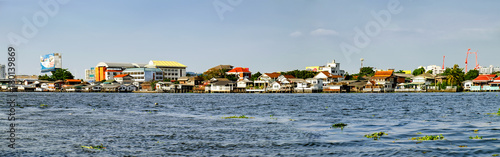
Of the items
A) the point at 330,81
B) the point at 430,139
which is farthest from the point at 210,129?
the point at 330,81

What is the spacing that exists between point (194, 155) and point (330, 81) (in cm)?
12942

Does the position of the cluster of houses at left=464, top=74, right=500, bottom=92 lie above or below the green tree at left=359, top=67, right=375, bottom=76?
below

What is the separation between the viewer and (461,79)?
431ft

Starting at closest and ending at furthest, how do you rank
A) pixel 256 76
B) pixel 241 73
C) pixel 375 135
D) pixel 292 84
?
1. pixel 375 135
2. pixel 292 84
3. pixel 256 76
4. pixel 241 73

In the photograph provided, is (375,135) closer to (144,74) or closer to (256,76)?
(256,76)

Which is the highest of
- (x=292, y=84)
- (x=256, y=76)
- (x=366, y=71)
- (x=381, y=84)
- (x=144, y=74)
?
(x=366, y=71)

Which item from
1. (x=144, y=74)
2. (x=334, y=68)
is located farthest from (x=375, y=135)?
(x=144, y=74)

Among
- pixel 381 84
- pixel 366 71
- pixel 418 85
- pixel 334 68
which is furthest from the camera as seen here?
pixel 366 71

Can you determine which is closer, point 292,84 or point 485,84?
point 485,84

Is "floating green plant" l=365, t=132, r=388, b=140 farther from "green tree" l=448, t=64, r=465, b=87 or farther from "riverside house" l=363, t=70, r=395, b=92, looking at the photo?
"green tree" l=448, t=64, r=465, b=87

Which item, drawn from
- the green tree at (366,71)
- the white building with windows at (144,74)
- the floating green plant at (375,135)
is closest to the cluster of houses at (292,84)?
the white building with windows at (144,74)

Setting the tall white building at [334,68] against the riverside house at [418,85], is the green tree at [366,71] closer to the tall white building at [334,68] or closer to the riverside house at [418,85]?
the tall white building at [334,68]

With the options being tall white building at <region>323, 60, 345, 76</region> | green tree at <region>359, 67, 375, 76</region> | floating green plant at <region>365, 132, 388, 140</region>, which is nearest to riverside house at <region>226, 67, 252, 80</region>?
tall white building at <region>323, 60, 345, 76</region>

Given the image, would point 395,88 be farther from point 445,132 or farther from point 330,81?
point 445,132
